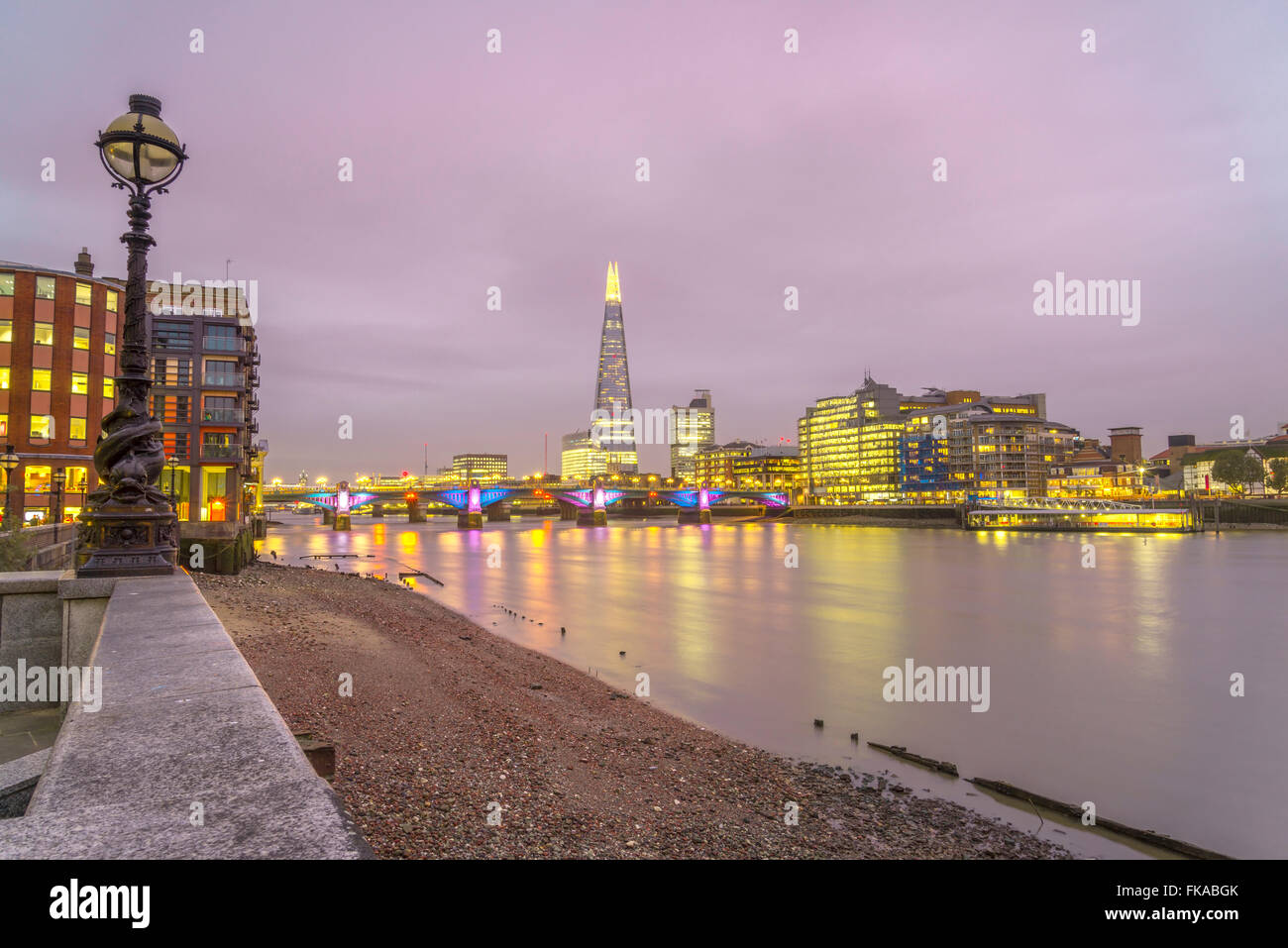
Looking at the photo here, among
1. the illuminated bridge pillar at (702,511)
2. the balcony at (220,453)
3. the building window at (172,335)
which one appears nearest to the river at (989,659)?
the balcony at (220,453)

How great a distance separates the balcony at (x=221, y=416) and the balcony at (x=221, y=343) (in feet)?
18.7

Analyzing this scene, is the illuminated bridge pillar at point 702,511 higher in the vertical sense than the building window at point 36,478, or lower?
lower

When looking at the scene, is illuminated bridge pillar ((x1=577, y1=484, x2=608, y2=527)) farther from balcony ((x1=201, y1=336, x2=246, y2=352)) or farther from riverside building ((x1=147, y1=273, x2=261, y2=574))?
balcony ((x1=201, y1=336, x2=246, y2=352))

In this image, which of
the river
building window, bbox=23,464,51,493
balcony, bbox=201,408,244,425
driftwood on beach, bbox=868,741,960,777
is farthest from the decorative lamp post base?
balcony, bbox=201,408,244,425

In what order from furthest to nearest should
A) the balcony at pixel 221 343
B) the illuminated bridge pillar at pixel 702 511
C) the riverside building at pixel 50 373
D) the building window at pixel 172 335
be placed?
the illuminated bridge pillar at pixel 702 511
the balcony at pixel 221 343
the building window at pixel 172 335
the riverside building at pixel 50 373

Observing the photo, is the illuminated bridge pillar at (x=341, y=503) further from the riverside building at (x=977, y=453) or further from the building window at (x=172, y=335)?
the riverside building at (x=977, y=453)

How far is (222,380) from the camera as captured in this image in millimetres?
61125

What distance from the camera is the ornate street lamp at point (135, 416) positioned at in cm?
834

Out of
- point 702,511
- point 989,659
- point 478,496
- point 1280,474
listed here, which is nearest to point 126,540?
point 989,659

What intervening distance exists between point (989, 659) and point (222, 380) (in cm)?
6374

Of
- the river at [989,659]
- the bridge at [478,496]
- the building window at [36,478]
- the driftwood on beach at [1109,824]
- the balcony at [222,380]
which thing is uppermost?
the balcony at [222,380]

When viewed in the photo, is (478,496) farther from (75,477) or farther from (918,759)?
(918,759)

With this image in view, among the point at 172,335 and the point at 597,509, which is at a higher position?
the point at 172,335

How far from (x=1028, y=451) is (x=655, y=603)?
543 feet
